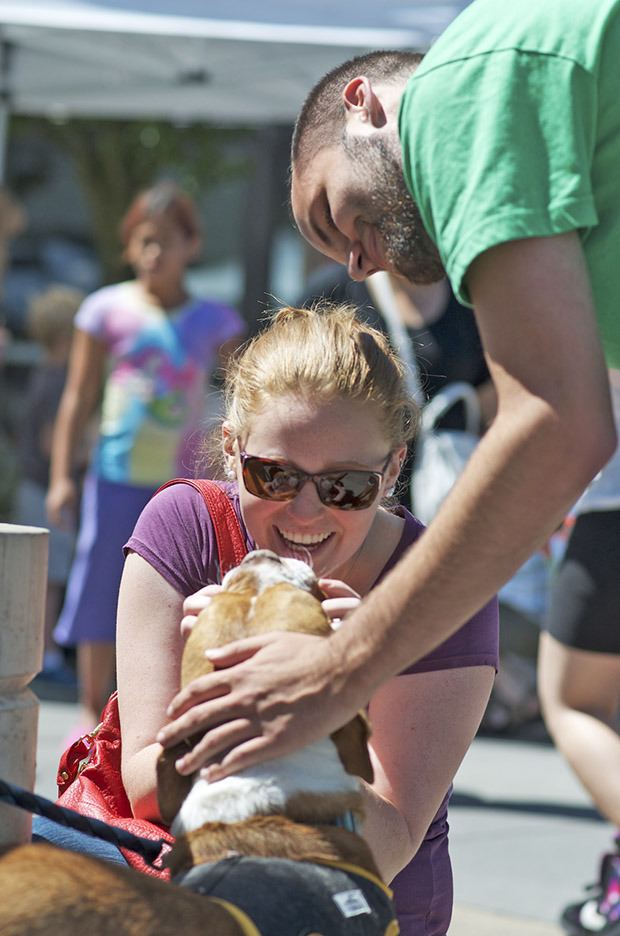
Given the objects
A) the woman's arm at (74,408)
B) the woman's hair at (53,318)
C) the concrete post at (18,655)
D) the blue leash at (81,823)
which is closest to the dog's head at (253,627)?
the blue leash at (81,823)

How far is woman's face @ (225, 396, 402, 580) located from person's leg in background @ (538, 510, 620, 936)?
1.96m

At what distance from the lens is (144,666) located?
241 cm

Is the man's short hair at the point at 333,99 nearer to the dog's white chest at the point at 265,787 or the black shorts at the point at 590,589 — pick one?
the dog's white chest at the point at 265,787

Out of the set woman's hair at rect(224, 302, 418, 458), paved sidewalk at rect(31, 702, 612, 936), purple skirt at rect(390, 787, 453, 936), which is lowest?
paved sidewalk at rect(31, 702, 612, 936)

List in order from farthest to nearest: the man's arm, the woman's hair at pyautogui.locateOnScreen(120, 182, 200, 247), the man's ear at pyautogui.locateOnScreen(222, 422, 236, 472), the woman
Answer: the woman's hair at pyautogui.locateOnScreen(120, 182, 200, 247), the man's ear at pyautogui.locateOnScreen(222, 422, 236, 472), the woman, the man's arm

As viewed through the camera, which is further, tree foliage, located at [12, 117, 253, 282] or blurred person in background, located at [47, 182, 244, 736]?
tree foliage, located at [12, 117, 253, 282]

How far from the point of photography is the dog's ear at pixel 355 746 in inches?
76.0

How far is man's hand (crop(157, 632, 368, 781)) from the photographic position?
5.96 feet

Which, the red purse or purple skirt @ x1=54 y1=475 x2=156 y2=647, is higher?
the red purse

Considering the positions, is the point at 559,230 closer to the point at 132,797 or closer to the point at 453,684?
the point at 453,684

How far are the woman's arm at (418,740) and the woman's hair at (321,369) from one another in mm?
Answer: 455

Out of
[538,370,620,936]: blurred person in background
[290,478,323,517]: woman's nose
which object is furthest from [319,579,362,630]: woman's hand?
[538,370,620,936]: blurred person in background

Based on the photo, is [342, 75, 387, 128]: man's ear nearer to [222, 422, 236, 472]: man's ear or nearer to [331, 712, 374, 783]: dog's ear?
[222, 422, 236, 472]: man's ear

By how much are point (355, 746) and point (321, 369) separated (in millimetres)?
791
